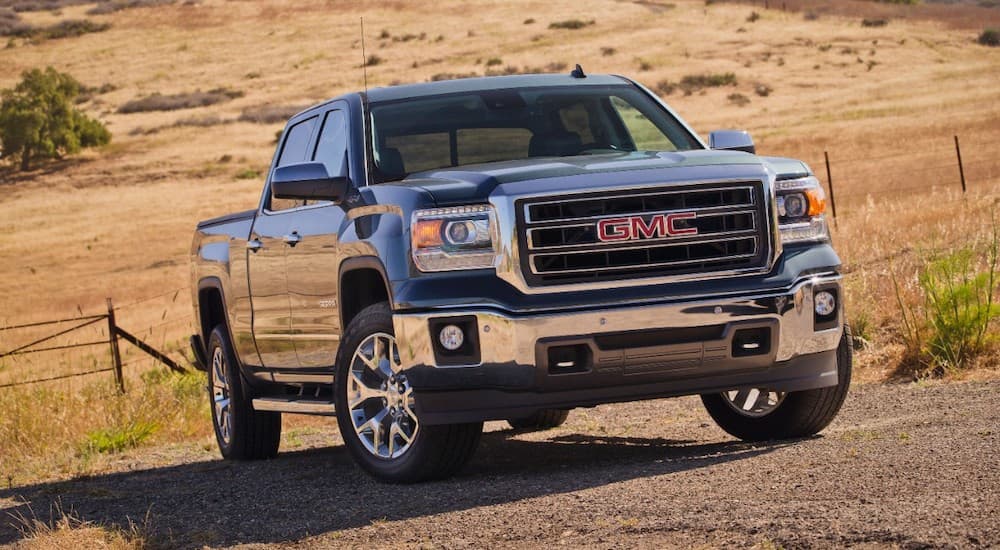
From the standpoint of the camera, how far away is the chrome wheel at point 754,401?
789cm

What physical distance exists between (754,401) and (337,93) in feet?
212

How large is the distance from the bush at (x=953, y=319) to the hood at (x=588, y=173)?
344 centimetres

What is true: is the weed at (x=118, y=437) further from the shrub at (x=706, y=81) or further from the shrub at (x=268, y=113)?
the shrub at (x=268, y=113)

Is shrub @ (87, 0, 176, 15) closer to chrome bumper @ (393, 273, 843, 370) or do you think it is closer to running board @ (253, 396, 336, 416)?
running board @ (253, 396, 336, 416)

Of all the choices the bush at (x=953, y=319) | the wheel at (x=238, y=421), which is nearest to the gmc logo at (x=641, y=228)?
the wheel at (x=238, y=421)

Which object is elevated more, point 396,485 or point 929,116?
point 396,485

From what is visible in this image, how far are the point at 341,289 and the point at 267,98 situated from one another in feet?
220

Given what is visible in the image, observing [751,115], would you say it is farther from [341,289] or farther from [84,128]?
[341,289]

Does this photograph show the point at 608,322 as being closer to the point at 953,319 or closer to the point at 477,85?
the point at 477,85

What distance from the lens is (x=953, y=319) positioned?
10273mm

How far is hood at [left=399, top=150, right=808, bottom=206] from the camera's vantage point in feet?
22.1

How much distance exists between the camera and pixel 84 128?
64.7 meters

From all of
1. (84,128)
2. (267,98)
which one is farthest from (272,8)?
(84,128)

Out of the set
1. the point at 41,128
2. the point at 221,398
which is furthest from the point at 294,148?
the point at 41,128
